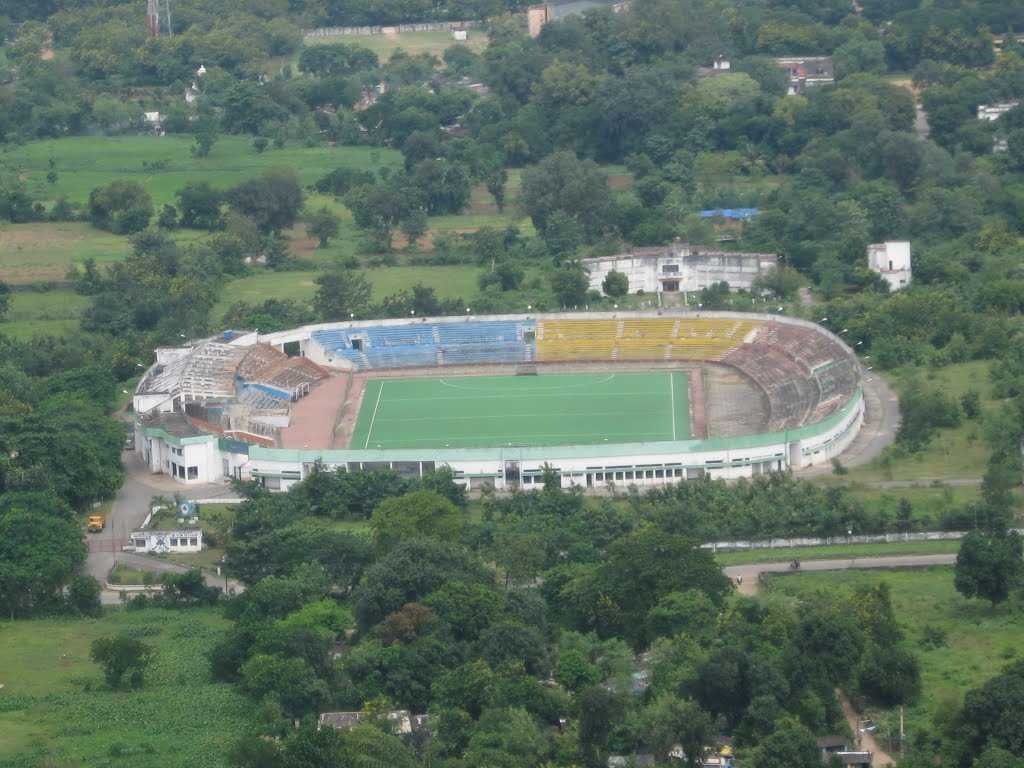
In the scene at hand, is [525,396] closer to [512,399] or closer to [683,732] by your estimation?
[512,399]

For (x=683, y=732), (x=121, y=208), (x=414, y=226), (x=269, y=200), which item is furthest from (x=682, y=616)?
(x=121, y=208)

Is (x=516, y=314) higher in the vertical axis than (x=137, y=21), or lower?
lower

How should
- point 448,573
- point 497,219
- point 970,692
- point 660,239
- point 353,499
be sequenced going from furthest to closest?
point 497,219 → point 660,239 → point 353,499 → point 448,573 → point 970,692

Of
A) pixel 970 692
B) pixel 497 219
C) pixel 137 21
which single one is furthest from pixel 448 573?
pixel 137 21

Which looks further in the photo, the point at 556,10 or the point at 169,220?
the point at 556,10

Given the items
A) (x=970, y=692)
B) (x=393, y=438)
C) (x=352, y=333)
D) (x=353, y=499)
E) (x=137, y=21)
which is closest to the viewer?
(x=970, y=692)

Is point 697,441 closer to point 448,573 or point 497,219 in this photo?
point 448,573

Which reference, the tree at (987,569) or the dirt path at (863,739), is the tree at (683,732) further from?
the tree at (987,569)
